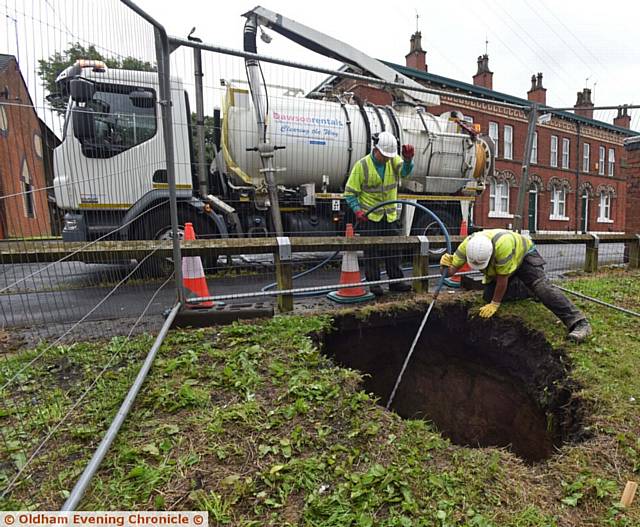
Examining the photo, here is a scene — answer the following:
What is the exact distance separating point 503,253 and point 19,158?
11.9 feet

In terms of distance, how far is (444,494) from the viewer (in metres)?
1.66

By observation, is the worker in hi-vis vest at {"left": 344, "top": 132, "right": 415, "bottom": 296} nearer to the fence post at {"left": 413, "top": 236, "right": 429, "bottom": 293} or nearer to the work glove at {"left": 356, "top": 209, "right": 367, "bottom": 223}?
the work glove at {"left": 356, "top": 209, "right": 367, "bottom": 223}

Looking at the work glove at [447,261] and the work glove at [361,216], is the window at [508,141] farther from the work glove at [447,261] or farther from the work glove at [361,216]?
the work glove at [447,261]

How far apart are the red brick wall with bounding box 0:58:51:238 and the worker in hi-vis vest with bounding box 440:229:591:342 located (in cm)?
330

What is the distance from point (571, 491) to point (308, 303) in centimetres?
300

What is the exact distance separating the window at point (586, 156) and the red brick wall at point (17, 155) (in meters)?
28.8

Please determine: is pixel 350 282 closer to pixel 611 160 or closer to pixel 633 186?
pixel 633 186

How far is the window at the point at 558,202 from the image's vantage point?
71.2 feet

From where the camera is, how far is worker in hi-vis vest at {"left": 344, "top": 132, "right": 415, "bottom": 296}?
15.2ft

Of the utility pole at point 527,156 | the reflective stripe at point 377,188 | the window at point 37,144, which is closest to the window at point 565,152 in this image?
the utility pole at point 527,156

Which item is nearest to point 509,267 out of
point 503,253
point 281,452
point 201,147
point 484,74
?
point 503,253

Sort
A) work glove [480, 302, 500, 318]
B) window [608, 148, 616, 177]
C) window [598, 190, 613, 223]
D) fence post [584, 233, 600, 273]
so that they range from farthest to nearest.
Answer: window [608, 148, 616, 177] → window [598, 190, 613, 223] → fence post [584, 233, 600, 273] → work glove [480, 302, 500, 318]

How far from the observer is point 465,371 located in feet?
15.0

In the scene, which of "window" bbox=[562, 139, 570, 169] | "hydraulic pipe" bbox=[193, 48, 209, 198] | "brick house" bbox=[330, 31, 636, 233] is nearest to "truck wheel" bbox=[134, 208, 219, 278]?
"hydraulic pipe" bbox=[193, 48, 209, 198]
